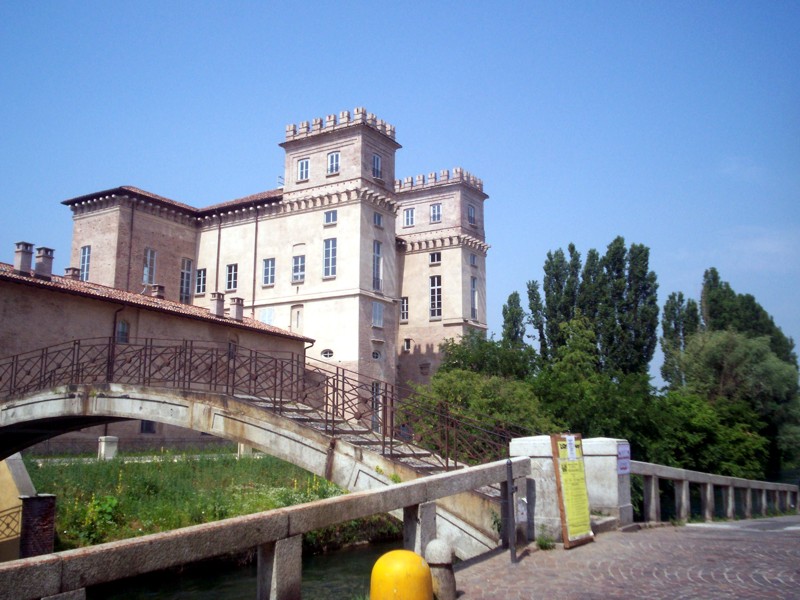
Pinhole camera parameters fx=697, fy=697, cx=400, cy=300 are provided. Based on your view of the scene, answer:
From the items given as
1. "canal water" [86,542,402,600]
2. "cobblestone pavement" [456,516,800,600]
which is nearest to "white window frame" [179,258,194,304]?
"canal water" [86,542,402,600]

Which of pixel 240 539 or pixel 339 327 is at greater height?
pixel 339 327

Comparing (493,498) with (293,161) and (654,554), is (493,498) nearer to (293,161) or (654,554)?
(654,554)

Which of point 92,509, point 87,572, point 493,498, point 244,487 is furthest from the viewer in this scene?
point 244,487

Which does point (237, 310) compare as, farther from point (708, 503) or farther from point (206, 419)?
point (708, 503)

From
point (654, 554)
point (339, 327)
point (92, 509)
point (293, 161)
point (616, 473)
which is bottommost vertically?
point (92, 509)

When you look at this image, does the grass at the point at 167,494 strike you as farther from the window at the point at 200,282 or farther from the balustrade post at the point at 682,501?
the window at the point at 200,282

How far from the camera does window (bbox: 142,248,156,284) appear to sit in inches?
1638

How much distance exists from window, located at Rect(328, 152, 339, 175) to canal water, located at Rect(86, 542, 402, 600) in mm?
26562

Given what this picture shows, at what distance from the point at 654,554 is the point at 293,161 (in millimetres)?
38498

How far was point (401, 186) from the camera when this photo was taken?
55.0 m

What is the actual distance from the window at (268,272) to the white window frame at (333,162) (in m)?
6.60

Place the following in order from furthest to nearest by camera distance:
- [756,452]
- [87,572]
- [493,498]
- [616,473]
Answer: [756,452]
[616,473]
[493,498]
[87,572]

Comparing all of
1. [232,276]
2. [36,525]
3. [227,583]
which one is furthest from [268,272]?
[36,525]

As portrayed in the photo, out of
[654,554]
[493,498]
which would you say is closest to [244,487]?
[493,498]
